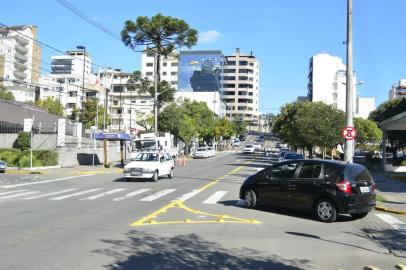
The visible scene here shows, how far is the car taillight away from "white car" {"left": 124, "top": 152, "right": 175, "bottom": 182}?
48.3 feet

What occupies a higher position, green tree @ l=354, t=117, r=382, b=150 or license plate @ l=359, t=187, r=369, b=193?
green tree @ l=354, t=117, r=382, b=150

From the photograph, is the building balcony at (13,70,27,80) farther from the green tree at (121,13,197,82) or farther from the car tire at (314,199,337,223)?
the car tire at (314,199,337,223)

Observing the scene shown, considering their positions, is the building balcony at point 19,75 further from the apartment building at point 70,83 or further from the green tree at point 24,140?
the green tree at point 24,140

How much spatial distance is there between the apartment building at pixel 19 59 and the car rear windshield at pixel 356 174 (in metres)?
117

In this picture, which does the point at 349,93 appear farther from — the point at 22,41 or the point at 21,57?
the point at 22,41

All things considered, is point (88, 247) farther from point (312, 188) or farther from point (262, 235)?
point (312, 188)

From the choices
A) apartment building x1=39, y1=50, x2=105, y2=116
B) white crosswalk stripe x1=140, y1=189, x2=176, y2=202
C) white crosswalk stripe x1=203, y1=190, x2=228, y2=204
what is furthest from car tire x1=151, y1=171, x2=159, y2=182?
apartment building x1=39, y1=50, x2=105, y2=116

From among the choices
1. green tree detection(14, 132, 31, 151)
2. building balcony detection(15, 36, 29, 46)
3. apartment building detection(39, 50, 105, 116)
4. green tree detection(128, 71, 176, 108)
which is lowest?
green tree detection(14, 132, 31, 151)

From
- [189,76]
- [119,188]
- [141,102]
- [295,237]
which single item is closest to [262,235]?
[295,237]

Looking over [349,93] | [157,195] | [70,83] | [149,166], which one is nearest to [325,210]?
[157,195]

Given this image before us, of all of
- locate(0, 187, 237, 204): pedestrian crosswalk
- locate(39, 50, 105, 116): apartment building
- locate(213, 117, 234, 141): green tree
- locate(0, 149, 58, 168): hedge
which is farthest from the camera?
locate(39, 50, 105, 116): apartment building

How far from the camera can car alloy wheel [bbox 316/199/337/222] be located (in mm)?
13359

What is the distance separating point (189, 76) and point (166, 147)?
115954mm

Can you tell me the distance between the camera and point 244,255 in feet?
29.5
